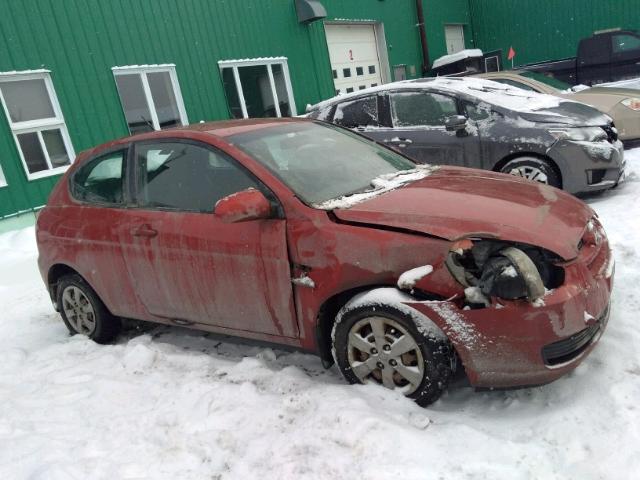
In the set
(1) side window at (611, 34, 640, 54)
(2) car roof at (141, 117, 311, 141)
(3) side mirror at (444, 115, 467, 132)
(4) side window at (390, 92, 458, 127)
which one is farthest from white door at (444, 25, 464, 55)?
(2) car roof at (141, 117, 311, 141)

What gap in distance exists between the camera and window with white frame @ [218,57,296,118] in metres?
10.8

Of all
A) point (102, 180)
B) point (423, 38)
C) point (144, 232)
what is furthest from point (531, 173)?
point (423, 38)

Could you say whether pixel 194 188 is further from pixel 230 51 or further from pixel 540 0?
pixel 540 0

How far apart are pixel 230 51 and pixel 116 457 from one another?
945 centimetres

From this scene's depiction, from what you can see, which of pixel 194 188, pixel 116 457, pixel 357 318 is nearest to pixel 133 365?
pixel 116 457

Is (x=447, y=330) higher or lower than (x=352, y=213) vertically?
lower

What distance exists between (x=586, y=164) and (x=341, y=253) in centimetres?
394

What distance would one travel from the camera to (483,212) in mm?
2707

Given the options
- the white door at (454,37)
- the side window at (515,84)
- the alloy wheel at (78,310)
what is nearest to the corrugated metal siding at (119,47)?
the alloy wheel at (78,310)

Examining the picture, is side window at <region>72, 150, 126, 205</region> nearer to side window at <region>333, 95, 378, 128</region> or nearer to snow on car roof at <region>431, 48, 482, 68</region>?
side window at <region>333, 95, 378, 128</region>

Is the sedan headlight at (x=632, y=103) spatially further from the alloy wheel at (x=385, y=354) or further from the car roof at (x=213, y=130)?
the alloy wheel at (x=385, y=354)

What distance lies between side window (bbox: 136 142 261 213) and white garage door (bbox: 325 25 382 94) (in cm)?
1081

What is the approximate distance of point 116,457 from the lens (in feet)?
8.58

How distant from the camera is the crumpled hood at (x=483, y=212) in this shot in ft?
8.38
